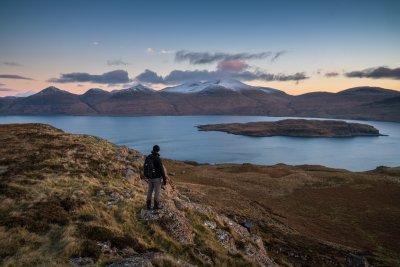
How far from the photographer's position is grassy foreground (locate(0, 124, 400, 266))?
12.9m

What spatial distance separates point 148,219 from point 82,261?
565cm

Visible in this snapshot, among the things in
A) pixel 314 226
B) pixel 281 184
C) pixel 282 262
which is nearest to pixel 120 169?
pixel 282 262

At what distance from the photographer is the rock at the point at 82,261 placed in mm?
11119

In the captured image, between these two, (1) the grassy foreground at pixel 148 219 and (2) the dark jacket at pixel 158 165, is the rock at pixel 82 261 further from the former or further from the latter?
(2) the dark jacket at pixel 158 165

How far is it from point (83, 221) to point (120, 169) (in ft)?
42.8

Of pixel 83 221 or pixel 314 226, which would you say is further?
pixel 314 226

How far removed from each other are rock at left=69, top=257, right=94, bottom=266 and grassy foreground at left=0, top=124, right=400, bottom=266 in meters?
0.07

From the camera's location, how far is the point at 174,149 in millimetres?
169125

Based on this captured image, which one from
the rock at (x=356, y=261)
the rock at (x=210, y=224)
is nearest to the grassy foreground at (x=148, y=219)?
the rock at (x=210, y=224)

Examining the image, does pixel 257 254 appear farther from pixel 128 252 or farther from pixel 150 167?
pixel 128 252

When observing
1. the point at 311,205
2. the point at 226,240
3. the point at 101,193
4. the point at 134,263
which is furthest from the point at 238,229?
the point at 311,205

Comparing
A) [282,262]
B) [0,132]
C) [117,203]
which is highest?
[0,132]

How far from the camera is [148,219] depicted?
16.7m

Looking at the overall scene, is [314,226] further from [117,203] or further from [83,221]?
[83,221]
